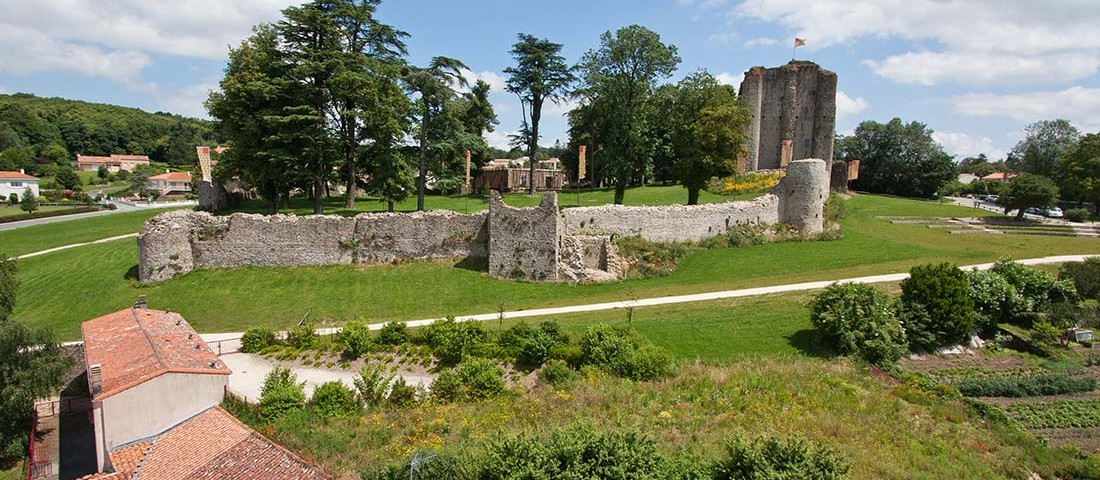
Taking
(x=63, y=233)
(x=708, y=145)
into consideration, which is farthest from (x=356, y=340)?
(x=63, y=233)

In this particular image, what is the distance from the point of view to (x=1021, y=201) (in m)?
39.2

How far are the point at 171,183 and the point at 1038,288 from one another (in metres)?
96.3

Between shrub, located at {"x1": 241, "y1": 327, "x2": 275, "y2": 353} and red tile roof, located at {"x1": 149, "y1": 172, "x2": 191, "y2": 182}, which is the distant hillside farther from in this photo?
shrub, located at {"x1": 241, "y1": 327, "x2": 275, "y2": 353}

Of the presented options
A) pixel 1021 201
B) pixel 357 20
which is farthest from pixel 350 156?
pixel 1021 201

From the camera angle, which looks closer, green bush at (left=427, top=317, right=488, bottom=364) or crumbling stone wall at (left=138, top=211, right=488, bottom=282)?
green bush at (left=427, top=317, right=488, bottom=364)

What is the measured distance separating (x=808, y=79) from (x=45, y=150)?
11992 cm

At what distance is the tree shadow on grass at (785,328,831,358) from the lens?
19.5 meters

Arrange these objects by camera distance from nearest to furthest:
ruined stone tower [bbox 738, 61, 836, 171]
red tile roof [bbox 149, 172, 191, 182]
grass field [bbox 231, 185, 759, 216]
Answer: grass field [bbox 231, 185, 759, 216] → ruined stone tower [bbox 738, 61, 836, 171] → red tile roof [bbox 149, 172, 191, 182]

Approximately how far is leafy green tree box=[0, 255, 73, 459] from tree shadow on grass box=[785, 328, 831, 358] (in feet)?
74.8

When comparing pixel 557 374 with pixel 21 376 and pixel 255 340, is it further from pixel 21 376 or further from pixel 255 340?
pixel 21 376

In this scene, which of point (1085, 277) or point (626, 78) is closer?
point (1085, 277)

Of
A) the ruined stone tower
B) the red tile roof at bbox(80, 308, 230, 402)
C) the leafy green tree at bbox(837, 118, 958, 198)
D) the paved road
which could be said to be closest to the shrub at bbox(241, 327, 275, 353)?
the paved road

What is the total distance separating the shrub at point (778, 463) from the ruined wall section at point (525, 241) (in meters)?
15.7

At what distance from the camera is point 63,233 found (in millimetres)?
36625
